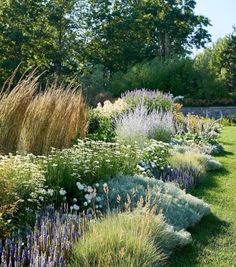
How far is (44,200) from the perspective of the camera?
4699mm

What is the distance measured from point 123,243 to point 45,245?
0.56 meters

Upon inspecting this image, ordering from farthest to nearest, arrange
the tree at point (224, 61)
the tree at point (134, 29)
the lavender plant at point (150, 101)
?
the tree at point (134, 29), the tree at point (224, 61), the lavender plant at point (150, 101)

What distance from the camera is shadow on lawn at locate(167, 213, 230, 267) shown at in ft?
13.3

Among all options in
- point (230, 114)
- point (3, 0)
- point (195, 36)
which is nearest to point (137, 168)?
point (230, 114)

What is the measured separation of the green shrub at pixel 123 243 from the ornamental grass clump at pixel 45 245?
0.10 metres

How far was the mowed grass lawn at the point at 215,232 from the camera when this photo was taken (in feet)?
13.4

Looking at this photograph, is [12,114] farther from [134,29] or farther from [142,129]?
[134,29]

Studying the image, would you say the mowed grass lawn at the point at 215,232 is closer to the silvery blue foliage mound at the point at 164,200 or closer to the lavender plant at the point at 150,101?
the silvery blue foliage mound at the point at 164,200

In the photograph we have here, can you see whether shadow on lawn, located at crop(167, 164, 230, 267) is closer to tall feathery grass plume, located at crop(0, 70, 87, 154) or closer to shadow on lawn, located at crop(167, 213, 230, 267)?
shadow on lawn, located at crop(167, 213, 230, 267)

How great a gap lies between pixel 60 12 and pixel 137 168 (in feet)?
99.1

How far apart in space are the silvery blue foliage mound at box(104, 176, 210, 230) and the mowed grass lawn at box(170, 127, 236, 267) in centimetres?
14

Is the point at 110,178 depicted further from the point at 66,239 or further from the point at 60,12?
the point at 60,12

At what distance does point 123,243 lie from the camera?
3.57m

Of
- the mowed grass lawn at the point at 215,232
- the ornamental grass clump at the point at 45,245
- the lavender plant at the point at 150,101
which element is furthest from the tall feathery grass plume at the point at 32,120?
the lavender plant at the point at 150,101
